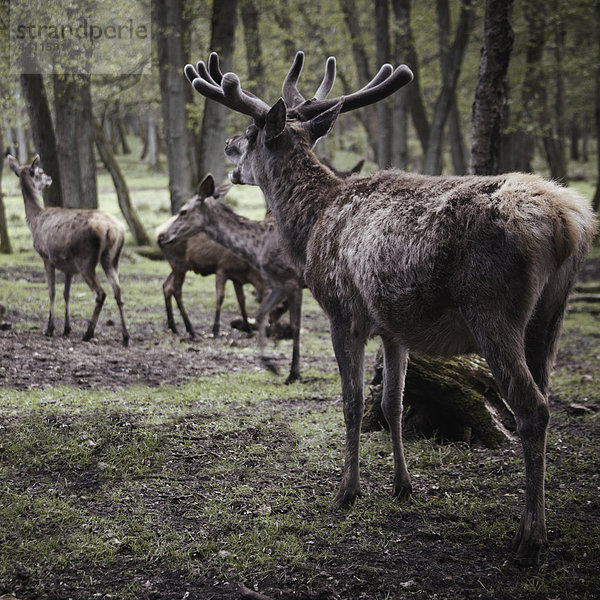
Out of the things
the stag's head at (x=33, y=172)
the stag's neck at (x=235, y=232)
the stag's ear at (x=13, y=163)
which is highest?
the stag's ear at (x=13, y=163)

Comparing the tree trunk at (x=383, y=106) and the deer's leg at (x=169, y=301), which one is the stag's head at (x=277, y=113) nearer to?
the deer's leg at (x=169, y=301)

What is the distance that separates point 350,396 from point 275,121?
2187mm

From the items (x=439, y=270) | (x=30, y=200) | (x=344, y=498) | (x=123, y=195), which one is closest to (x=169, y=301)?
(x=30, y=200)

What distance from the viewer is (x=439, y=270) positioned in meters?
3.78

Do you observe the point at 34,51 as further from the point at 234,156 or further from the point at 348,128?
the point at 348,128

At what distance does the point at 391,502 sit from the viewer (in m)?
4.66

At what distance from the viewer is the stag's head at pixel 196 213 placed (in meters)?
9.62

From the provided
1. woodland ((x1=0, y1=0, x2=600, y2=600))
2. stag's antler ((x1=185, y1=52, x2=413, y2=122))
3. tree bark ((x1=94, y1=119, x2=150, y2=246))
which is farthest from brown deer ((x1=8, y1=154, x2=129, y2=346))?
tree bark ((x1=94, y1=119, x2=150, y2=246))

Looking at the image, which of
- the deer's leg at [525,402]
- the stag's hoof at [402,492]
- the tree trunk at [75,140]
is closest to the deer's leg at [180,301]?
the tree trunk at [75,140]

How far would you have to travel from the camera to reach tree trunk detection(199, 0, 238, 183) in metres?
14.0

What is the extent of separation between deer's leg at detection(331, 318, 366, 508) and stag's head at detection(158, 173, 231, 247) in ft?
17.7

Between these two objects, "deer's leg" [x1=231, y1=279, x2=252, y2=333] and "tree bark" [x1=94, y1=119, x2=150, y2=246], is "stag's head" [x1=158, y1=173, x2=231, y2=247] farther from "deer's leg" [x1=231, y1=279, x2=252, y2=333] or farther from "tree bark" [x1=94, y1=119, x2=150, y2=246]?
"tree bark" [x1=94, y1=119, x2=150, y2=246]

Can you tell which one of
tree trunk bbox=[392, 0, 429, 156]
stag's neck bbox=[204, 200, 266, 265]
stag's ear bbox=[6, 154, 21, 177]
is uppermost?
tree trunk bbox=[392, 0, 429, 156]

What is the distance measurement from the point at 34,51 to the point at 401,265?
12052 millimetres
